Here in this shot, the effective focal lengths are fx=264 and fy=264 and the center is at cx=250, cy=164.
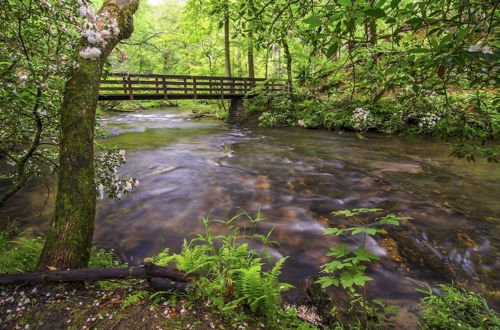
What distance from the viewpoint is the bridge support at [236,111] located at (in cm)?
1992

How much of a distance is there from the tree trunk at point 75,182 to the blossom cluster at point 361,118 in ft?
36.2

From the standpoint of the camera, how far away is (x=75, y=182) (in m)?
2.51

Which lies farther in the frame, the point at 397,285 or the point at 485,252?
the point at 485,252

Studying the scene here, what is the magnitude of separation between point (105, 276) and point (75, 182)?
92 centimetres

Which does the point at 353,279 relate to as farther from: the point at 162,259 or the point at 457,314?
the point at 162,259

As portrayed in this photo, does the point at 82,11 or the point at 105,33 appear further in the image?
the point at 105,33

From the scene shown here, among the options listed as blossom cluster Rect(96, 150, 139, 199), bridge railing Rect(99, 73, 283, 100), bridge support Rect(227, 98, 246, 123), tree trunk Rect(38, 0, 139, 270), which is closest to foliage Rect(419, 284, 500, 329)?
tree trunk Rect(38, 0, 139, 270)

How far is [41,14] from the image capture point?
279cm

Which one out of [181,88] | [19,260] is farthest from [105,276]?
[181,88]

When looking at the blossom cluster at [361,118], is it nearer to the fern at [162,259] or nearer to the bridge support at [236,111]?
the bridge support at [236,111]

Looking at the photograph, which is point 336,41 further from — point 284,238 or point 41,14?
point 284,238

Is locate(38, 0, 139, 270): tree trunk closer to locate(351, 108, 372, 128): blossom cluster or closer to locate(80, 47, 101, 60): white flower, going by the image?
locate(80, 47, 101, 60): white flower

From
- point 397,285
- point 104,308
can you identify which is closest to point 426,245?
point 397,285

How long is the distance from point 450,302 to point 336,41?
2.90 metres
